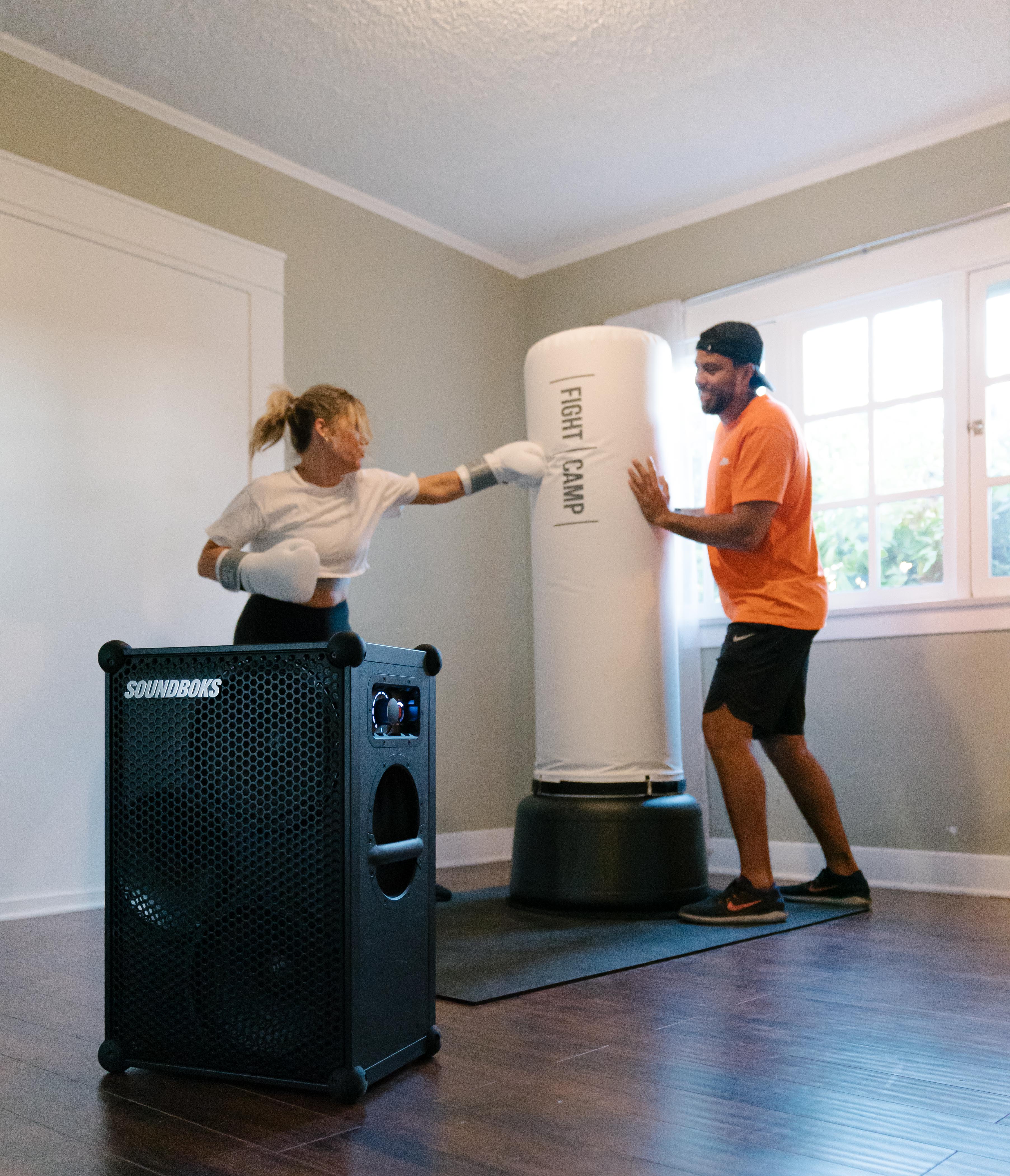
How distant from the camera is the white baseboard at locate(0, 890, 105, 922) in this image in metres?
2.84

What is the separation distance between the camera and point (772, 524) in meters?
2.80

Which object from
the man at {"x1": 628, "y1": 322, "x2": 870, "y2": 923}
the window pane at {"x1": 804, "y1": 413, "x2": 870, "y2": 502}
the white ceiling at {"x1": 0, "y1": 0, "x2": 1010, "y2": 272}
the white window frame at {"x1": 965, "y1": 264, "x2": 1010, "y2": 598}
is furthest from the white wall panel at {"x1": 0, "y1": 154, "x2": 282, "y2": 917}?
the white window frame at {"x1": 965, "y1": 264, "x2": 1010, "y2": 598}

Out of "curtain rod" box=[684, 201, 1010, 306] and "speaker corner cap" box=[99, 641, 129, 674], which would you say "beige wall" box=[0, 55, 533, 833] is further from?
"speaker corner cap" box=[99, 641, 129, 674]

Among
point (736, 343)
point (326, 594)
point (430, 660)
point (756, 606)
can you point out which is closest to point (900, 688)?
point (756, 606)

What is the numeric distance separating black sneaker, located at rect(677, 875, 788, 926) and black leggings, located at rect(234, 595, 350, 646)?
109 cm

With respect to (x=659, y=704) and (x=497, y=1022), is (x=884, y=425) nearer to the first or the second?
(x=659, y=704)

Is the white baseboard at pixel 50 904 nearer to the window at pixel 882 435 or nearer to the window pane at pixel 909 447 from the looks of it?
the window at pixel 882 435

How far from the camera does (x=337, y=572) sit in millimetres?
2408

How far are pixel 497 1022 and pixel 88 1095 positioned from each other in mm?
625

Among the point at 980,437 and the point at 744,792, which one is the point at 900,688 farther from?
the point at 744,792

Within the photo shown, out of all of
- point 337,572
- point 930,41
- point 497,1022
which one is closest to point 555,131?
point 930,41

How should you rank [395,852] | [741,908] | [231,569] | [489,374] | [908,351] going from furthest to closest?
[489,374], [908,351], [741,908], [231,569], [395,852]

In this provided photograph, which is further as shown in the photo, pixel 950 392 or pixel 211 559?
pixel 950 392

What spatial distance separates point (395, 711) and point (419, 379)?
284cm
